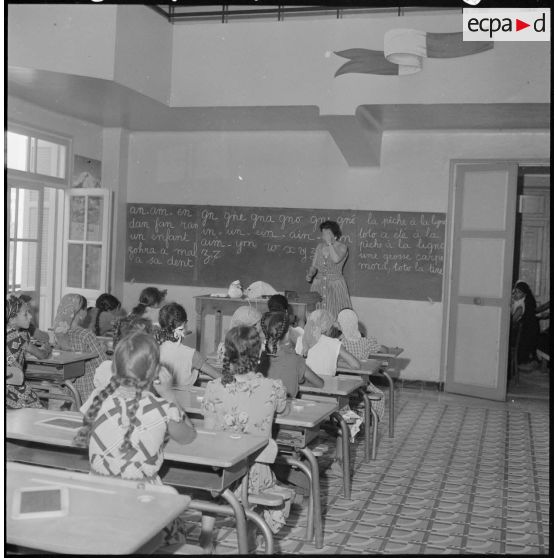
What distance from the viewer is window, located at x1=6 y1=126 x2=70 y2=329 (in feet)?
21.2

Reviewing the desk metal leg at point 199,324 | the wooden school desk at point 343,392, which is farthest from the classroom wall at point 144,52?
the wooden school desk at point 343,392

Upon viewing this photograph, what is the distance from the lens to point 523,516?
3654 mm

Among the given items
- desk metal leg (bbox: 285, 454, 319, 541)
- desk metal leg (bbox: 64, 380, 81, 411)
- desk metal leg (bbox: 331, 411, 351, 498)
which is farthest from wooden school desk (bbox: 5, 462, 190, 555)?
desk metal leg (bbox: 64, 380, 81, 411)

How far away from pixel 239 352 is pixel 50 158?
4.71 metres

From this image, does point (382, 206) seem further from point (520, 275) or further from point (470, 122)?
point (520, 275)

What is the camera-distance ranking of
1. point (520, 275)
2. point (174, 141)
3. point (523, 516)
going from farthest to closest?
point (520, 275)
point (174, 141)
point (523, 516)

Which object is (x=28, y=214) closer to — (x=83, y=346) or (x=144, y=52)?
(x=144, y=52)

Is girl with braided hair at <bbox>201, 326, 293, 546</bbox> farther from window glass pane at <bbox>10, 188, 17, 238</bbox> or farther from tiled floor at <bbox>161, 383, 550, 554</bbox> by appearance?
window glass pane at <bbox>10, 188, 17, 238</bbox>

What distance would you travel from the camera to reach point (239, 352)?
9.45ft

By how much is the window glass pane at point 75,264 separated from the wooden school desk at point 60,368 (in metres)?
2.96

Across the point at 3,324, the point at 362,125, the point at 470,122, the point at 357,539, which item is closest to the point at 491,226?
the point at 470,122

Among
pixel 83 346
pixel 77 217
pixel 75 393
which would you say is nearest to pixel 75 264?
pixel 77 217

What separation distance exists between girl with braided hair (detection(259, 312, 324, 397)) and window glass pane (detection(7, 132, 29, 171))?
145 inches

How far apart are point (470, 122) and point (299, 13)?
1.80m
